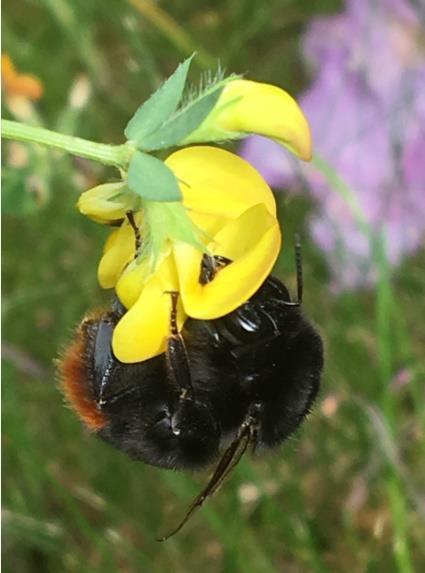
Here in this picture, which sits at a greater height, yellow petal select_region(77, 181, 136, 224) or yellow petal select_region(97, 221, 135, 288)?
yellow petal select_region(77, 181, 136, 224)

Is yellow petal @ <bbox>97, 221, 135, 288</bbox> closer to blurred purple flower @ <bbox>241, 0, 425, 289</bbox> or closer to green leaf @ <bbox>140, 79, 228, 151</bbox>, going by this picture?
green leaf @ <bbox>140, 79, 228, 151</bbox>

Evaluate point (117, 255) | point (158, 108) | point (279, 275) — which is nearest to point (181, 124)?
point (158, 108)

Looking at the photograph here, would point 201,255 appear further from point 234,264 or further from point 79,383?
point 79,383

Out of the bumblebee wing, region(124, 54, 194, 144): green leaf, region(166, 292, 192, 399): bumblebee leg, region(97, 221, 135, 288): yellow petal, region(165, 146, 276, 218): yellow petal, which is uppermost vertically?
region(124, 54, 194, 144): green leaf

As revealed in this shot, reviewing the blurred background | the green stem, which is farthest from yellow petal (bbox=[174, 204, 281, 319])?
the blurred background

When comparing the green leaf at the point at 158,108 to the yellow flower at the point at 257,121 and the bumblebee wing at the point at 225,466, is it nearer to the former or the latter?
the yellow flower at the point at 257,121

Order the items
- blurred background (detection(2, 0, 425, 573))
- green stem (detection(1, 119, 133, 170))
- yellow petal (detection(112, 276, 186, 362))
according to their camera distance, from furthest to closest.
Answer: blurred background (detection(2, 0, 425, 573)), yellow petal (detection(112, 276, 186, 362)), green stem (detection(1, 119, 133, 170))

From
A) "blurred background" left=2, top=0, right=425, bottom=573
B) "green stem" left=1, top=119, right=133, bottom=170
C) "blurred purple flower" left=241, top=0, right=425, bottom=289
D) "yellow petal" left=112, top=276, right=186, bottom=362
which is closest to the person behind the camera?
"green stem" left=1, top=119, right=133, bottom=170
